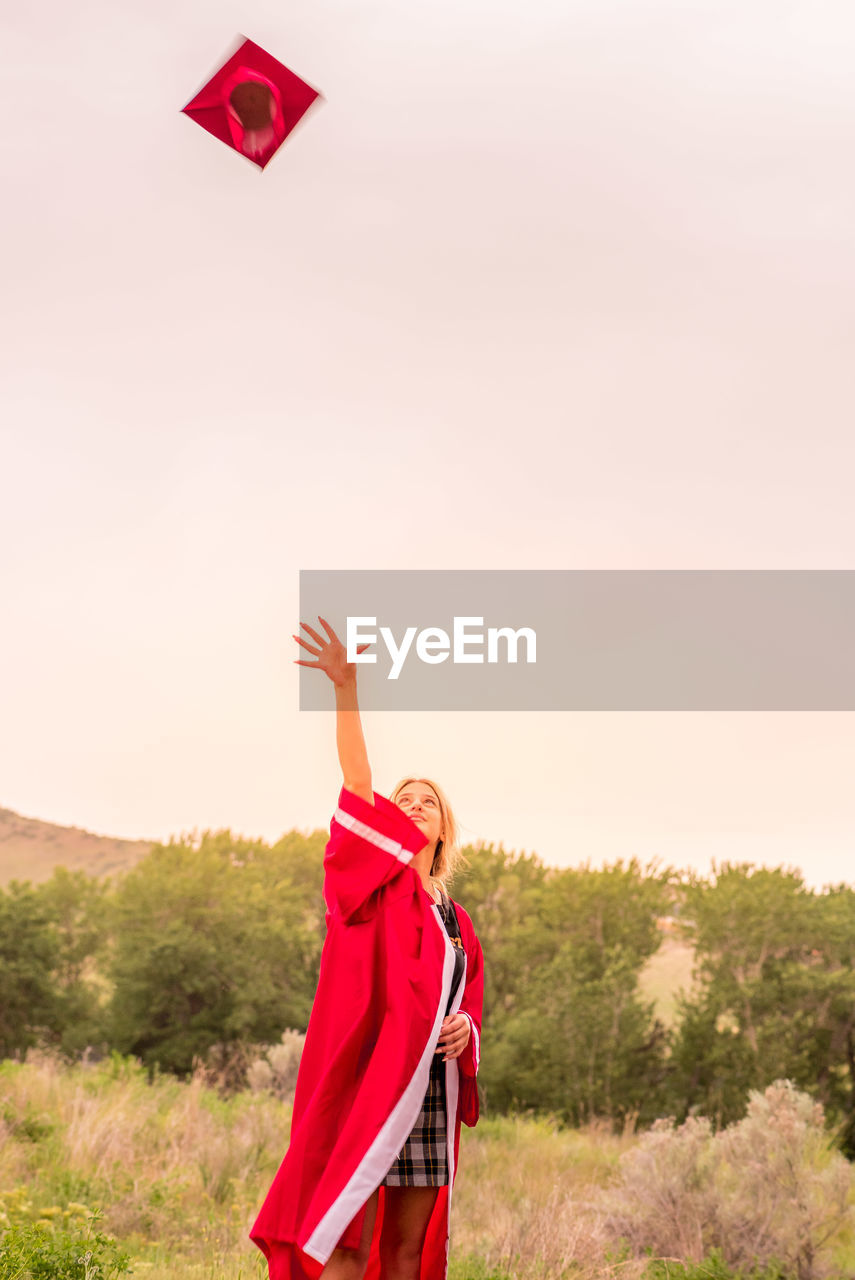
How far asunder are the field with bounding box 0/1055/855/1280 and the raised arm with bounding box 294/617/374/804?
270 centimetres

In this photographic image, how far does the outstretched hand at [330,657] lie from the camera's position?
10.6 feet

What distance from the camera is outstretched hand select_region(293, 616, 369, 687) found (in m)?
3.22

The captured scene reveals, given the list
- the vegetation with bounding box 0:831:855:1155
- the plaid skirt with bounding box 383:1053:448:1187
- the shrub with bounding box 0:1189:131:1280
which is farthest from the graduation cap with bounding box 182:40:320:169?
the vegetation with bounding box 0:831:855:1155

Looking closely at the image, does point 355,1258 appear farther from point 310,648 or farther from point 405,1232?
point 310,648

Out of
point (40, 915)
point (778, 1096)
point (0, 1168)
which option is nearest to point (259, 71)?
point (0, 1168)

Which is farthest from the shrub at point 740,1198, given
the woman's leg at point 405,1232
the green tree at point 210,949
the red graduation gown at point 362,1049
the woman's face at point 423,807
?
the green tree at point 210,949

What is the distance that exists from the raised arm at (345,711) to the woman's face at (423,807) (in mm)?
314

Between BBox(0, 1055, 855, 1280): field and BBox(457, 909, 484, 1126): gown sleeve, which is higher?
BBox(457, 909, 484, 1126): gown sleeve

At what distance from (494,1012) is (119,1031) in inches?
182

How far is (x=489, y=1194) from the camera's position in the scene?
7102 millimetres

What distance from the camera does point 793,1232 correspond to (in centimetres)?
602

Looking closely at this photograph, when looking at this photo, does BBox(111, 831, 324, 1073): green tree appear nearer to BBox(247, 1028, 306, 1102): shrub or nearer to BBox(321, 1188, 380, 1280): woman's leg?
BBox(247, 1028, 306, 1102): shrub

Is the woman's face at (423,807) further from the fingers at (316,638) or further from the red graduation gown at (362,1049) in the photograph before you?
the fingers at (316,638)

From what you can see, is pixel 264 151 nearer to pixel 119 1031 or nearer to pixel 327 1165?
pixel 327 1165
